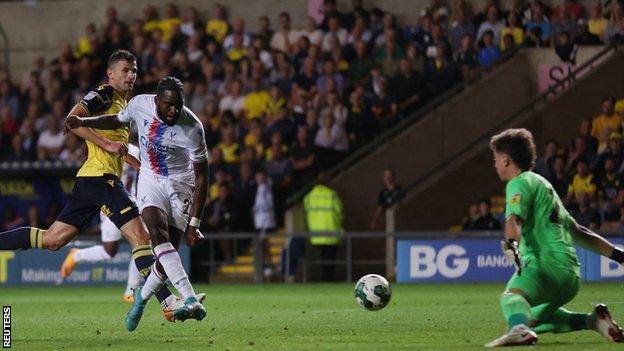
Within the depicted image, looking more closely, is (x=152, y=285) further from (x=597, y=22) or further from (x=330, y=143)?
(x=597, y=22)

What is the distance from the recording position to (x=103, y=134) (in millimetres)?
12133

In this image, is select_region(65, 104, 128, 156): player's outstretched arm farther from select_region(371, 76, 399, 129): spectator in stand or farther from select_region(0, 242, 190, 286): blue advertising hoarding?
select_region(371, 76, 399, 129): spectator in stand

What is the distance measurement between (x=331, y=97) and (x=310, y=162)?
1.17 m

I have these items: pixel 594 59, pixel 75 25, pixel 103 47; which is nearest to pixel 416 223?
pixel 594 59

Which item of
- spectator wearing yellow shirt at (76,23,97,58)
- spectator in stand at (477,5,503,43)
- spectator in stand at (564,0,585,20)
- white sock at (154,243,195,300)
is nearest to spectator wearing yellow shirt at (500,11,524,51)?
spectator in stand at (477,5,503,43)

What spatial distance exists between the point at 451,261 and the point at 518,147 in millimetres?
12757

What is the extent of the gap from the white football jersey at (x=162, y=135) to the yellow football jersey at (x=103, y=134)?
241 millimetres

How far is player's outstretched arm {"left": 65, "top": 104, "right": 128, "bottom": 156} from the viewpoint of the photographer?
38.1 feet

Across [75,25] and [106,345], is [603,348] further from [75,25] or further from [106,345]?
[75,25]

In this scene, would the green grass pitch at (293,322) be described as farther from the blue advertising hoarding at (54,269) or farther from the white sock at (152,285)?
the blue advertising hoarding at (54,269)

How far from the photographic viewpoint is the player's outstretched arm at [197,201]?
38.9ft

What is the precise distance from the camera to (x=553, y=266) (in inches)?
369

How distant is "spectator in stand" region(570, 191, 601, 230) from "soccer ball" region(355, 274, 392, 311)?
931 cm

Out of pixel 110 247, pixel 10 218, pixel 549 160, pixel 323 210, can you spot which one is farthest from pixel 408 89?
pixel 110 247
